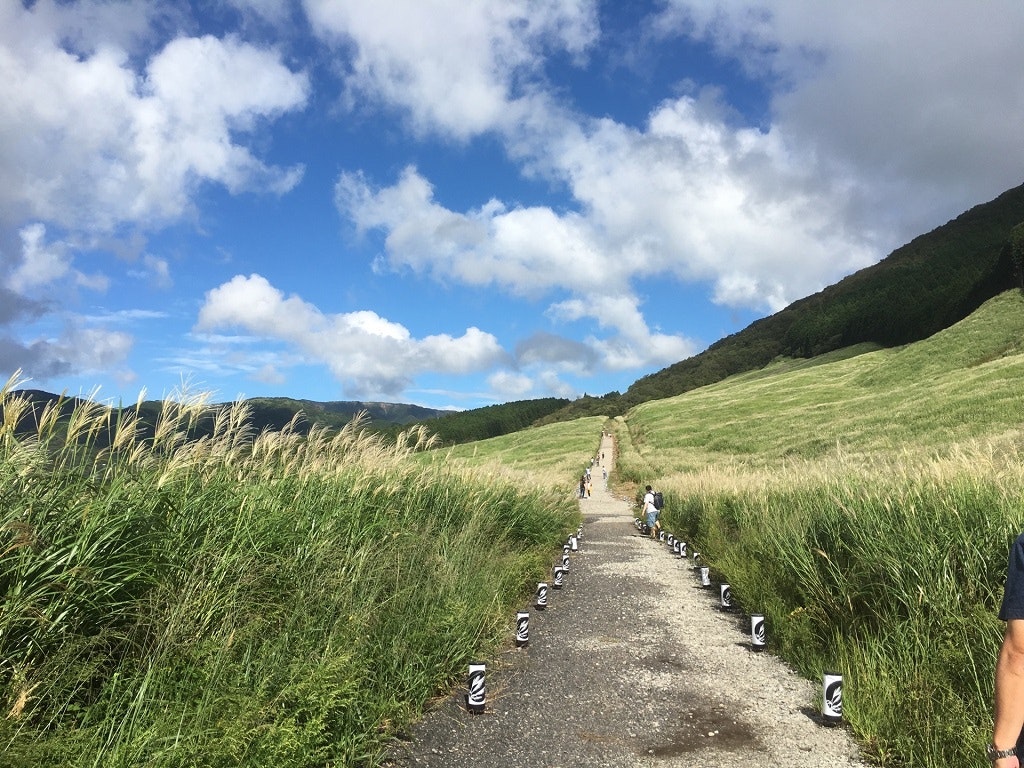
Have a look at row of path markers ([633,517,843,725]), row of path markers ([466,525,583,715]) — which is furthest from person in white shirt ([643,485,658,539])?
row of path markers ([466,525,583,715])

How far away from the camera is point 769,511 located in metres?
10.0

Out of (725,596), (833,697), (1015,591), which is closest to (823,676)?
(833,697)

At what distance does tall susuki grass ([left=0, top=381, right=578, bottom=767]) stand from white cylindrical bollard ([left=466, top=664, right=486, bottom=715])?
1.13 ft

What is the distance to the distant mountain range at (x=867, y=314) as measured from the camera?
3059 inches

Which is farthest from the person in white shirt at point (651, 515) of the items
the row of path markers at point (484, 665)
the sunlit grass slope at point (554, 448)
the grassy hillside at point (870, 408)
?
the sunlit grass slope at point (554, 448)

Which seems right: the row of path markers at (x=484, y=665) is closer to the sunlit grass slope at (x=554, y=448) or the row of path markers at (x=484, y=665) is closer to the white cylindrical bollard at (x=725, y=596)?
the white cylindrical bollard at (x=725, y=596)

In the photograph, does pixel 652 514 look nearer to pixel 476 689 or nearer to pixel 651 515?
pixel 651 515

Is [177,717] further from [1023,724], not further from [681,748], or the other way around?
[1023,724]

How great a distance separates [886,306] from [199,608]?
104589 mm

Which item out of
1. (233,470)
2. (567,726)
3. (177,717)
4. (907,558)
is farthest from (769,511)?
(177,717)

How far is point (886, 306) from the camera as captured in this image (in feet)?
304

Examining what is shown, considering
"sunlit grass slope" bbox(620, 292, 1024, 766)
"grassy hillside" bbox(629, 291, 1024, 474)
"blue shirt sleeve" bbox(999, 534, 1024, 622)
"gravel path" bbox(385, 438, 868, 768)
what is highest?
"grassy hillside" bbox(629, 291, 1024, 474)

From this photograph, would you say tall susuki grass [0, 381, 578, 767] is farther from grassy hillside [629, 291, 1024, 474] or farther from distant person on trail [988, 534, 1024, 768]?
grassy hillside [629, 291, 1024, 474]

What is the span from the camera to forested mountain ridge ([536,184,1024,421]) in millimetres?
78000
